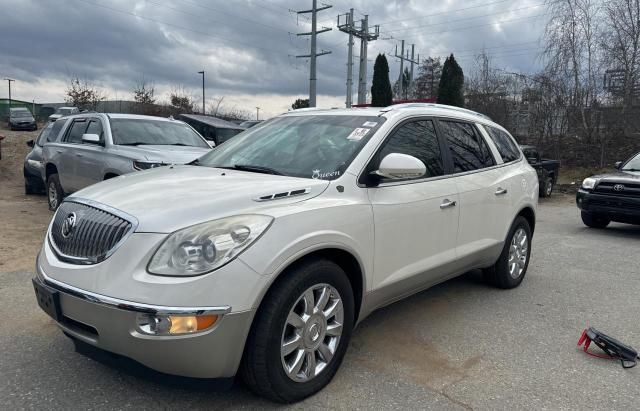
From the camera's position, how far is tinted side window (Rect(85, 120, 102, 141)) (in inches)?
313

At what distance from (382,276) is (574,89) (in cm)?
2083

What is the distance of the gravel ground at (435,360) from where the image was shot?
9.56 ft

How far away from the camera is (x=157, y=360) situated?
2.45 m

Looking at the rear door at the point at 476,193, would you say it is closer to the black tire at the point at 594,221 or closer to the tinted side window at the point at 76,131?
the black tire at the point at 594,221

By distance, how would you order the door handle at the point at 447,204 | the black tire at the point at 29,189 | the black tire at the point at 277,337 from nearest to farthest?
1. the black tire at the point at 277,337
2. the door handle at the point at 447,204
3. the black tire at the point at 29,189

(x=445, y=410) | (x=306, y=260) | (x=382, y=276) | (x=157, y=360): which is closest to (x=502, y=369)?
(x=445, y=410)

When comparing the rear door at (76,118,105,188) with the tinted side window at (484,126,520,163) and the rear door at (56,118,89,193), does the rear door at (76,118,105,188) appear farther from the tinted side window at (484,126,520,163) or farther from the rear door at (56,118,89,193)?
the tinted side window at (484,126,520,163)

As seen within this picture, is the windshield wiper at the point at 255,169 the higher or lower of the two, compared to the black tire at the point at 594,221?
higher

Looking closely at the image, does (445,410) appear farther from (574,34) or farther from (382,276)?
(574,34)

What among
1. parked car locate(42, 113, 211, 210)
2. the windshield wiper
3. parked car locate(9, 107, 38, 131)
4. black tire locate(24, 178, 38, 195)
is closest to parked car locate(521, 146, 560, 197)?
parked car locate(42, 113, 211, 210)

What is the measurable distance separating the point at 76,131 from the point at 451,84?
86.3 feet

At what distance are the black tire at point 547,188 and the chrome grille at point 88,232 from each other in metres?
14.7

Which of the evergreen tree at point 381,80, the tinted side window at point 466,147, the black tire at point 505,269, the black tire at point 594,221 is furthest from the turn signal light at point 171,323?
the evergreen tree at point 381,80

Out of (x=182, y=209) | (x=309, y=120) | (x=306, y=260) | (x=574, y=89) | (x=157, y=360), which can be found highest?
(x=574, y=89)
